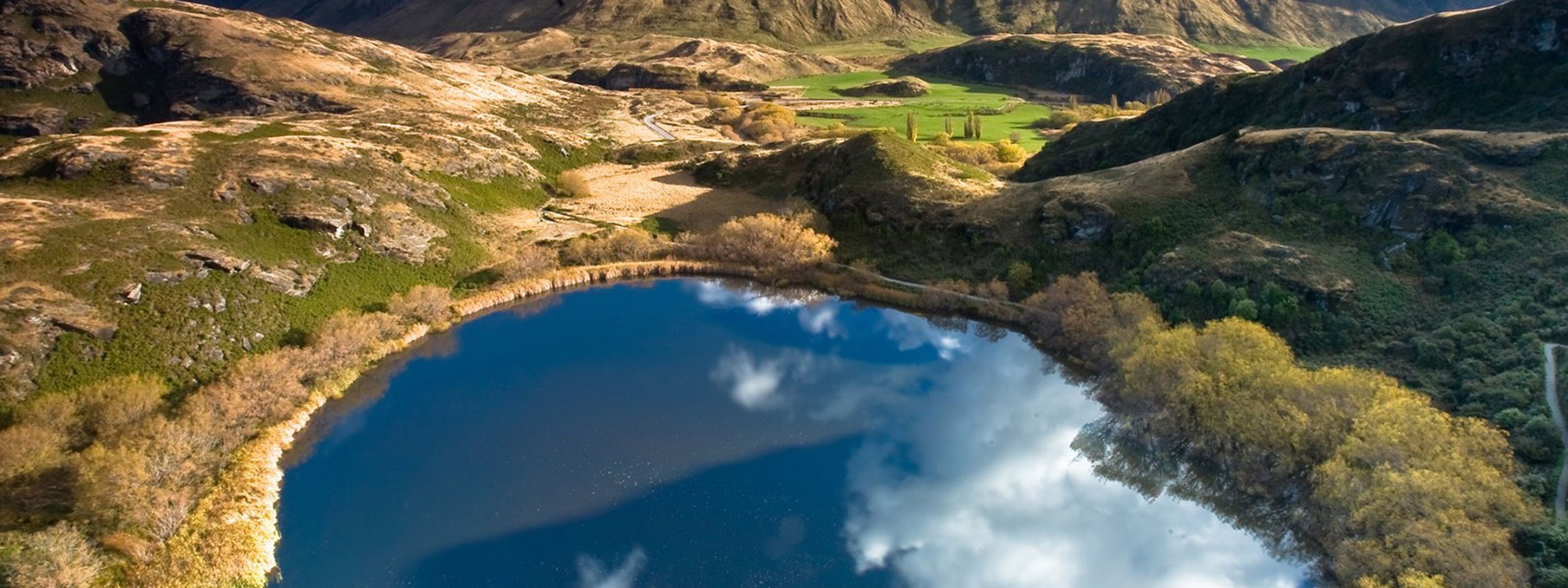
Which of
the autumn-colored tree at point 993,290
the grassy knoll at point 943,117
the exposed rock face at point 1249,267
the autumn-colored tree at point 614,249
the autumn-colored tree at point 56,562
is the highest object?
the exposed rock face at point 1249,267

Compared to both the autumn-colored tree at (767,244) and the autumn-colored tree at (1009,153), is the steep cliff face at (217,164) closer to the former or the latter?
the autumn-colored tree at (767,244)

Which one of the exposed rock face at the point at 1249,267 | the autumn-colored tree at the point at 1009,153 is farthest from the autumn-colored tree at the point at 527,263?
the autumn-colored tree at the point at 1009,153

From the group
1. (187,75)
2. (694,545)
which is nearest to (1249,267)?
(694,545)

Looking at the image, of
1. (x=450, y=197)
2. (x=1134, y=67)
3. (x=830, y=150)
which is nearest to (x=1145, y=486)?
(x=830, y=150)

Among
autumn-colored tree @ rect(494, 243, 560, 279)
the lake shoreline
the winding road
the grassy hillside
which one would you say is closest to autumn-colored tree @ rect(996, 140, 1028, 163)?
the lake shoreline

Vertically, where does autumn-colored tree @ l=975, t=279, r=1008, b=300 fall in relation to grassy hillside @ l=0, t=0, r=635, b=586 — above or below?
below

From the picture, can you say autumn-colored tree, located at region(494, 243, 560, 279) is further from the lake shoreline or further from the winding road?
the winding road
